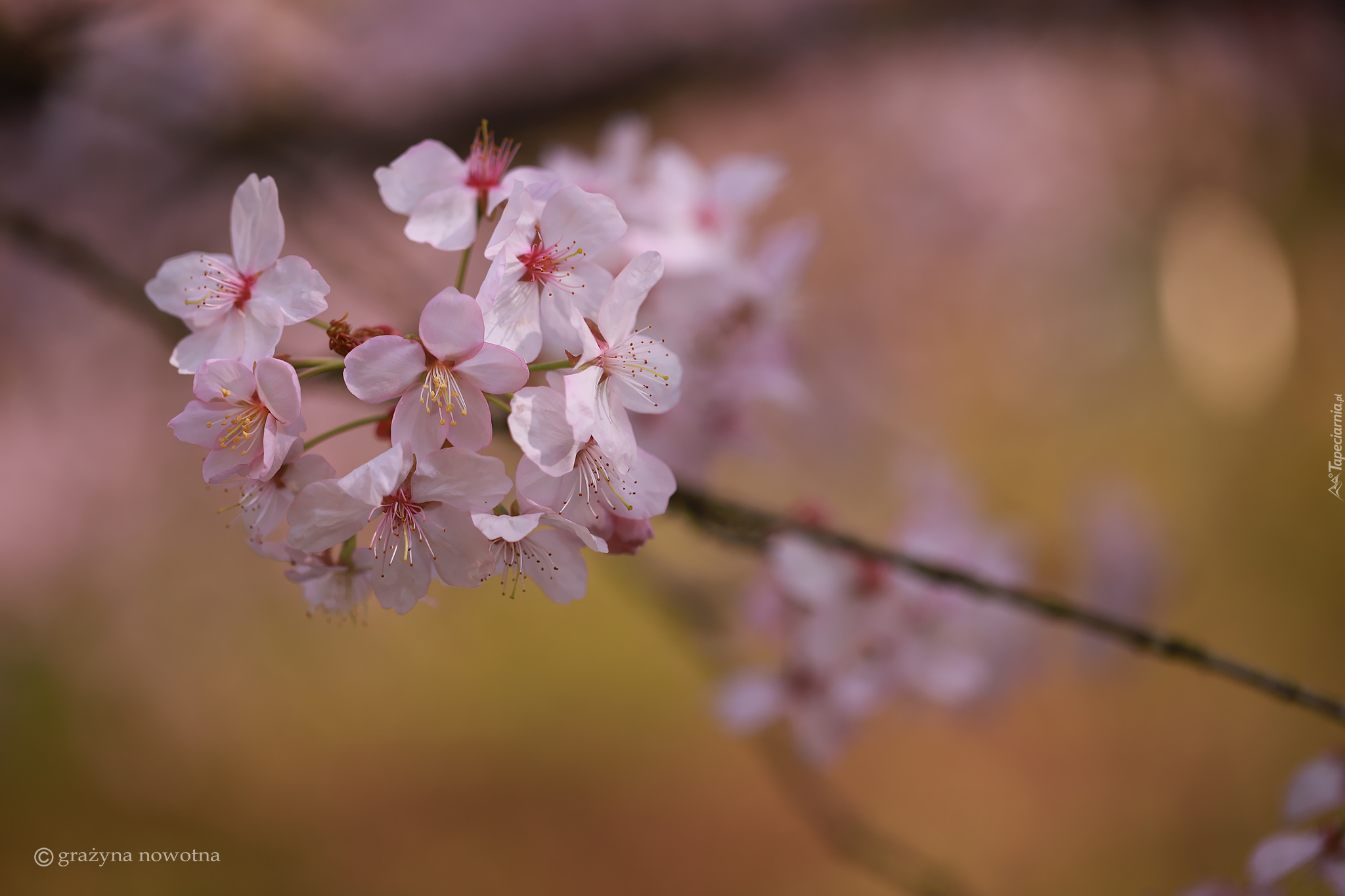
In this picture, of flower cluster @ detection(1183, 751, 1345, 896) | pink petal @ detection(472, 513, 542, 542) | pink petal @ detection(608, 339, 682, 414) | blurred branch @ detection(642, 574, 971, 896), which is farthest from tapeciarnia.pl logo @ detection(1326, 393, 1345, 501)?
pink petal @ detection(472, 513, 542, 542)

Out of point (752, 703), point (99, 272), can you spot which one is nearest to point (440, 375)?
point (99, 272)

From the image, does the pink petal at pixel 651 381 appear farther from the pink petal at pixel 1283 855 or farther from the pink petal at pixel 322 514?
the pink petal at pixel 1283 855

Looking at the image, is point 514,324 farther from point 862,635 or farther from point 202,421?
point 862,635

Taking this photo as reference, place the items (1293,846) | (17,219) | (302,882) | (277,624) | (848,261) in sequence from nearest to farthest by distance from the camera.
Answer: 1. (1293,846)
2. (17,219)
3. (302,882)
4. (277,624)
5. (848,261)

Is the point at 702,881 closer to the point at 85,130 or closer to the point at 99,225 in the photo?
the point at 99,225

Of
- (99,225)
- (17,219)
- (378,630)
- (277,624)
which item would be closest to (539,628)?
(378,630)

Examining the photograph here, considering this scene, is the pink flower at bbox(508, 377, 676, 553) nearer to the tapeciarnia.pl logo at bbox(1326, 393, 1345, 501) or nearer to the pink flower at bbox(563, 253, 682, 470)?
the pink flower at bbox(563, 253, 682, 470)

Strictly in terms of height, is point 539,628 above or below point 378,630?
above
